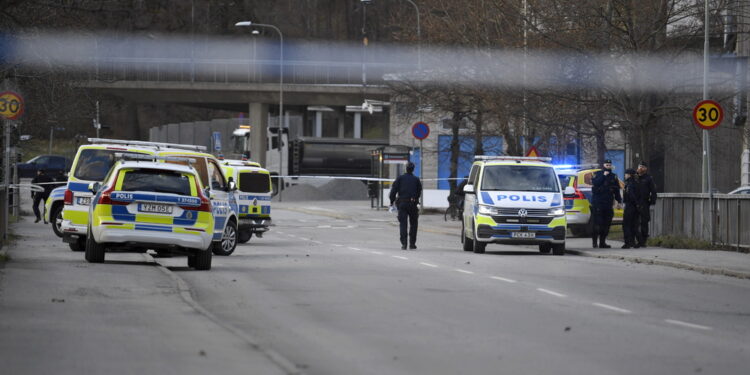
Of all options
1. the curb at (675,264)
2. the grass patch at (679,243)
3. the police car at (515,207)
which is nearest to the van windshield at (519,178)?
the police car at (515,207)

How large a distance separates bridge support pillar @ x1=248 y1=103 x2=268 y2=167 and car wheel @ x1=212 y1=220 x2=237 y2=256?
57.1 metres

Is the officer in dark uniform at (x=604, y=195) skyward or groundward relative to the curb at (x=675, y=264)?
skyward

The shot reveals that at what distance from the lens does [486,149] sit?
53.1 m

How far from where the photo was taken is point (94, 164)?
2575 centimetres

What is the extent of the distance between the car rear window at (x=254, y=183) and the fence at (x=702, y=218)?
8.90 metres

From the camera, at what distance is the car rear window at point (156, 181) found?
20.4m

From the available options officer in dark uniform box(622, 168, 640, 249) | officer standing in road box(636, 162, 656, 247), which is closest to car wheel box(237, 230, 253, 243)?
officer in dark uniform box(622, 168, 640, 249)

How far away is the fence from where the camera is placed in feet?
89.6

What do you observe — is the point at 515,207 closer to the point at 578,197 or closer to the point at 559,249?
the point at 559,249

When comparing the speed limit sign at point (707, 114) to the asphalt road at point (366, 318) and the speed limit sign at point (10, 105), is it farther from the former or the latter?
the speed limit sign at point (10, 105)

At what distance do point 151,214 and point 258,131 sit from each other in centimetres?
6286

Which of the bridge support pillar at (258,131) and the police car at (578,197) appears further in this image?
the bridge support pillar at (258,131)

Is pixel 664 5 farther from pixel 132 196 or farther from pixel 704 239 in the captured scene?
pixel 132 196

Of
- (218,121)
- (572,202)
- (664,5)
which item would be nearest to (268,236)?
(572,202)
